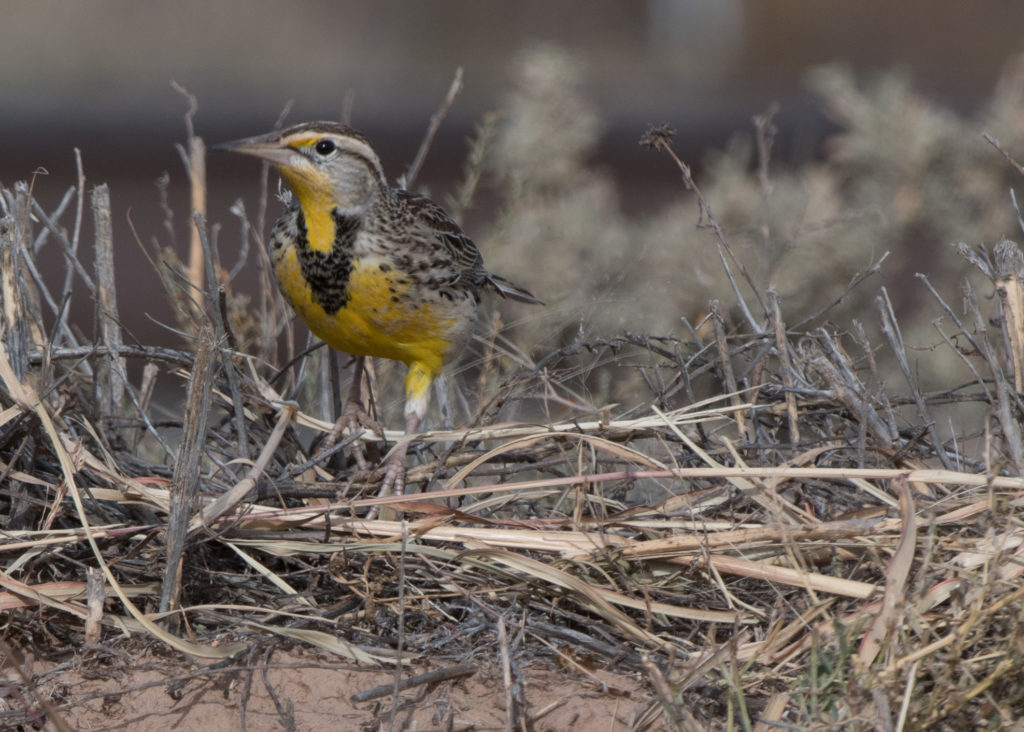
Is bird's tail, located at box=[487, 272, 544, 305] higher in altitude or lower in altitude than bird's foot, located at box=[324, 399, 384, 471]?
higher

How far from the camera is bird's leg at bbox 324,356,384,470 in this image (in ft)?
11.5

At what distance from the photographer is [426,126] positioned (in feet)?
31.3

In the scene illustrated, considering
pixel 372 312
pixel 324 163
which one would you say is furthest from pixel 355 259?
pixel 324 163

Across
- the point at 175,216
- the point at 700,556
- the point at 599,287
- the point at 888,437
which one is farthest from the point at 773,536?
the point at 175,216

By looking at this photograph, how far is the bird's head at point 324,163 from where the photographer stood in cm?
357

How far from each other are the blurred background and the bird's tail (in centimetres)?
8

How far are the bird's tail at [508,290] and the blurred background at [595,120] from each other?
Result: 0.27 ft

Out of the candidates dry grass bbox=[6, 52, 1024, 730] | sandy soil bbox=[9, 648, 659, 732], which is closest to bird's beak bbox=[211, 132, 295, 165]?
dry grass bbox=[6, 52, 1024, 730]

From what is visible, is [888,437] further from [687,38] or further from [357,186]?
[687,38]

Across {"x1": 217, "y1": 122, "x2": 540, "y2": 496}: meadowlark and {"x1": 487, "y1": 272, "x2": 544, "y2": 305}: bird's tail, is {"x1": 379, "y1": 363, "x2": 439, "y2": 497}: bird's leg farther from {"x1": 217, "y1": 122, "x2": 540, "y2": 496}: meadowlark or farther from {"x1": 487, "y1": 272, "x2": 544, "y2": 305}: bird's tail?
{"x1": 487, "y1": 272, "x2": 544, "y2": 305}: bird's tail

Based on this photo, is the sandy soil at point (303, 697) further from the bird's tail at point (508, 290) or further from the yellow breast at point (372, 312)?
the bird's tail at point (508, 290)

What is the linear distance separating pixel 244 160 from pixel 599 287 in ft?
13.9

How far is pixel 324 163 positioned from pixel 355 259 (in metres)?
0.28

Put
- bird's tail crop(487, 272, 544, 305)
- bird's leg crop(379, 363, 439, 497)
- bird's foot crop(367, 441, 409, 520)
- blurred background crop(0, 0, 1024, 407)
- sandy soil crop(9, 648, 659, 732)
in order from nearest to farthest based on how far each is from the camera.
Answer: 1. sandy soil crop(9, 648, 659, 732)
2. bird's foot crop(367, 441, 409, 520)
3. bird's leg crop(379, 363, 439, 497)
4. bird's tail crop(487, 272, 544, 305)
5. blurred background crop(0, 0, 1024, 407)
